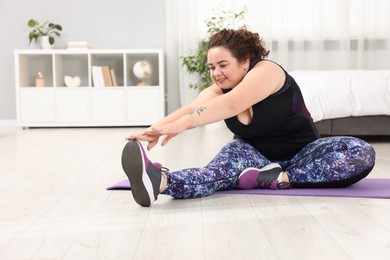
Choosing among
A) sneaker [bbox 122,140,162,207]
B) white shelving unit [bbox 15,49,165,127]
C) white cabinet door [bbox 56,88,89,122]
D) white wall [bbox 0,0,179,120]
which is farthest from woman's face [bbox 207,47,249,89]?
white wall [bbox 0,0,179,120]

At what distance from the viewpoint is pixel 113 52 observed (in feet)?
17.3

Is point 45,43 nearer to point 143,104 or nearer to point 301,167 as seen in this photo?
point 143,104

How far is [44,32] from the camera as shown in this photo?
5.60 meters

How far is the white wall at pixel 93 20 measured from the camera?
5.62 metres

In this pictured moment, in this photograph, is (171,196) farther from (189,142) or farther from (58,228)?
(189,142)

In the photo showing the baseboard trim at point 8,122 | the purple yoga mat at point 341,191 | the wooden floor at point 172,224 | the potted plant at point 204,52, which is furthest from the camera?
the baseboard trim at point 8,122

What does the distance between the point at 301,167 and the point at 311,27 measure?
3785 mm

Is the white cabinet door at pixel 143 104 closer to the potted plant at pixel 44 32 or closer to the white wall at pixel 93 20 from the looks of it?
the white wall at pixel 93 20

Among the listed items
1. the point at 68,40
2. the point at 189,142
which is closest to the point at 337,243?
the point at 189,142

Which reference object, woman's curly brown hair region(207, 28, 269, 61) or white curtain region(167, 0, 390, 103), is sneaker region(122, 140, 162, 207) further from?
white curtain region(167, 0, 390, 103)

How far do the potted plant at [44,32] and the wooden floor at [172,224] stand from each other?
3.11 metres

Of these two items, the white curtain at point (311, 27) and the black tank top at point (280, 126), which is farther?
the white curtain at point (311, 27)

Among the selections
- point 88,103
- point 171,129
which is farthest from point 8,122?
point 171,129

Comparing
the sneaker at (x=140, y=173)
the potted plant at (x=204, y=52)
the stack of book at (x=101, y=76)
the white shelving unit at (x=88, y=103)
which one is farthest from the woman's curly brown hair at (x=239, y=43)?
the stack of book at (x=101, y=76)
